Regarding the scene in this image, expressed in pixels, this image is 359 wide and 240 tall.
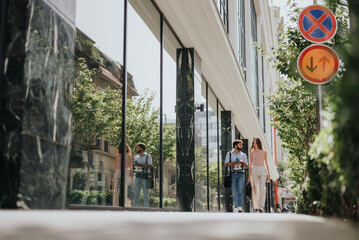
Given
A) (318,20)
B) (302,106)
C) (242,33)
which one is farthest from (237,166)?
(242,33)

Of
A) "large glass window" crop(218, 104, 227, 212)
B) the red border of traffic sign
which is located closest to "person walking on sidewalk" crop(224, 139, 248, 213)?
the red border of traffic sign

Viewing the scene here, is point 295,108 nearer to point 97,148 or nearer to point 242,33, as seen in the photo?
point 242,33

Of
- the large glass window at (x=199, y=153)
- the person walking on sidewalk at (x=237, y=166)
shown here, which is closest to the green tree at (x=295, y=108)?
the large glass window at (x=199, y=153)

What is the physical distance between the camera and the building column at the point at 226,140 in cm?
1948

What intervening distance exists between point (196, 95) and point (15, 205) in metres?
9.23

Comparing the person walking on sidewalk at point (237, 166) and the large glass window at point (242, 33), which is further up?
the large glass window at point (242, 33)

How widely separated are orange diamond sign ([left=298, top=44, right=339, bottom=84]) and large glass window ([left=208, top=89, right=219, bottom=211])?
9393mm

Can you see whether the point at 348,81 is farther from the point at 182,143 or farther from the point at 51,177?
the point at 182,143

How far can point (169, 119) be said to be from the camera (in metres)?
11.7

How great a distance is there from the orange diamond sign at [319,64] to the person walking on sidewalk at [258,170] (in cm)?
487

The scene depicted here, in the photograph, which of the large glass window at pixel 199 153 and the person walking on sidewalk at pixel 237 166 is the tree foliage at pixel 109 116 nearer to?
the person walking on sidewalk at pixel 237 166

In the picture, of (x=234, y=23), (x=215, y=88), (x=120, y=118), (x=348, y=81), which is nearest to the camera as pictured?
(x=348, y=81)

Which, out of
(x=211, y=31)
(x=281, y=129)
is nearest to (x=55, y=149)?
(x=211, y=31)

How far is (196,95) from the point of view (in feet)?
44.6
